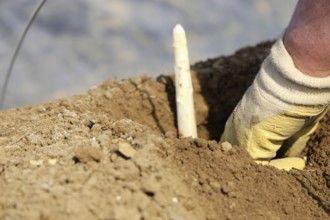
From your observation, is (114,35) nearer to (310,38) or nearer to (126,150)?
(310,38)

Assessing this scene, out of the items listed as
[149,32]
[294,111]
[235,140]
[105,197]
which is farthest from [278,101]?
[149,32]

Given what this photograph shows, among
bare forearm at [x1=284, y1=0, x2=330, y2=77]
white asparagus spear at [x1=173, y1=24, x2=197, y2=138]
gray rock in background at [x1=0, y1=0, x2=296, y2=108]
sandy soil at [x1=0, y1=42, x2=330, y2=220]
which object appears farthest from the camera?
gray rock in background at [x1=0, y1=0, x2=296, y2=108]

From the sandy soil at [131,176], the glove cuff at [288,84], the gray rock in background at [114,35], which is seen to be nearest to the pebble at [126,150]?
the sandy soil at [131,176]

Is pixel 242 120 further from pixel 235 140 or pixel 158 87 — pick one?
pixel 158 87

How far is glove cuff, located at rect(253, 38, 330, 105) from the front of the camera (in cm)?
134

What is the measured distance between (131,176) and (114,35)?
196 cm

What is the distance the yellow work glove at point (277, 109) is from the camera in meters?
1.36

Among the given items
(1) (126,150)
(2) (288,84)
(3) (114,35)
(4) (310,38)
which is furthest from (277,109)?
(3) (114,35)

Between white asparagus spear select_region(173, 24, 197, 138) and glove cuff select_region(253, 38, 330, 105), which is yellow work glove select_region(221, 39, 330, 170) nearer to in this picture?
glove cuff select_region(253, 38, 330, 105)

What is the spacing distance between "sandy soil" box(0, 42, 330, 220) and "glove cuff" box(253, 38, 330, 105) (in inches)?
6.9

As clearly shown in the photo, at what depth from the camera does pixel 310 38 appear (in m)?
1.29

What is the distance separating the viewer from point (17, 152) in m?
1.27

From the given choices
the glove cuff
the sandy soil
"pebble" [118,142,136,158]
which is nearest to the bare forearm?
the glove cuff

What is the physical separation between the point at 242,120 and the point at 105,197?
572 mm
